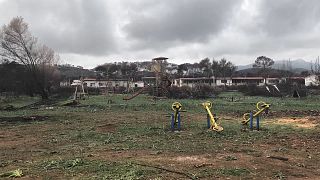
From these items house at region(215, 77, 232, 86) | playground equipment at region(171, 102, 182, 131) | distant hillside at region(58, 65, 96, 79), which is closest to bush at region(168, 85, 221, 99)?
playground equipment at region(171, 102, 182, 131)

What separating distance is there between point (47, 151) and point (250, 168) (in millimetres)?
6281

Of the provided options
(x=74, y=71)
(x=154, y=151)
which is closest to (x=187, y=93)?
(x=154, y=151)

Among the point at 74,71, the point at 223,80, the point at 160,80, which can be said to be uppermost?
the point at 74,71

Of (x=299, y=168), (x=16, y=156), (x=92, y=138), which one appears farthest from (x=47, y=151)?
(x=299, y=168)

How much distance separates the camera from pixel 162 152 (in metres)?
11.5

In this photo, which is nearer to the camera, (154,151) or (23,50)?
(154,151)

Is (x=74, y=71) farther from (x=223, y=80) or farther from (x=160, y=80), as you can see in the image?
(x=160, y=80)

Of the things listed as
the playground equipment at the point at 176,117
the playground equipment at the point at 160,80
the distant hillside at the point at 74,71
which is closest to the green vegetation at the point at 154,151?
the playground equipment at the point at 176,117

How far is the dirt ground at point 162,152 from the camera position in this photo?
8.93 metres

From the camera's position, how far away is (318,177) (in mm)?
8695

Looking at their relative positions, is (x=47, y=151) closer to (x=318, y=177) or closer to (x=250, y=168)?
(x=250, y=168)

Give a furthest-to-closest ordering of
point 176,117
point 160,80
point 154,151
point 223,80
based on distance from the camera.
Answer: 1. point 223,80
2. point 160,80
3. point 176,117
4. point 154,151

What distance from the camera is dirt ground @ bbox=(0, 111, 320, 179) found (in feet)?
29.3

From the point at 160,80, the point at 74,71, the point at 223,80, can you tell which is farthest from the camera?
the point at 74,71
